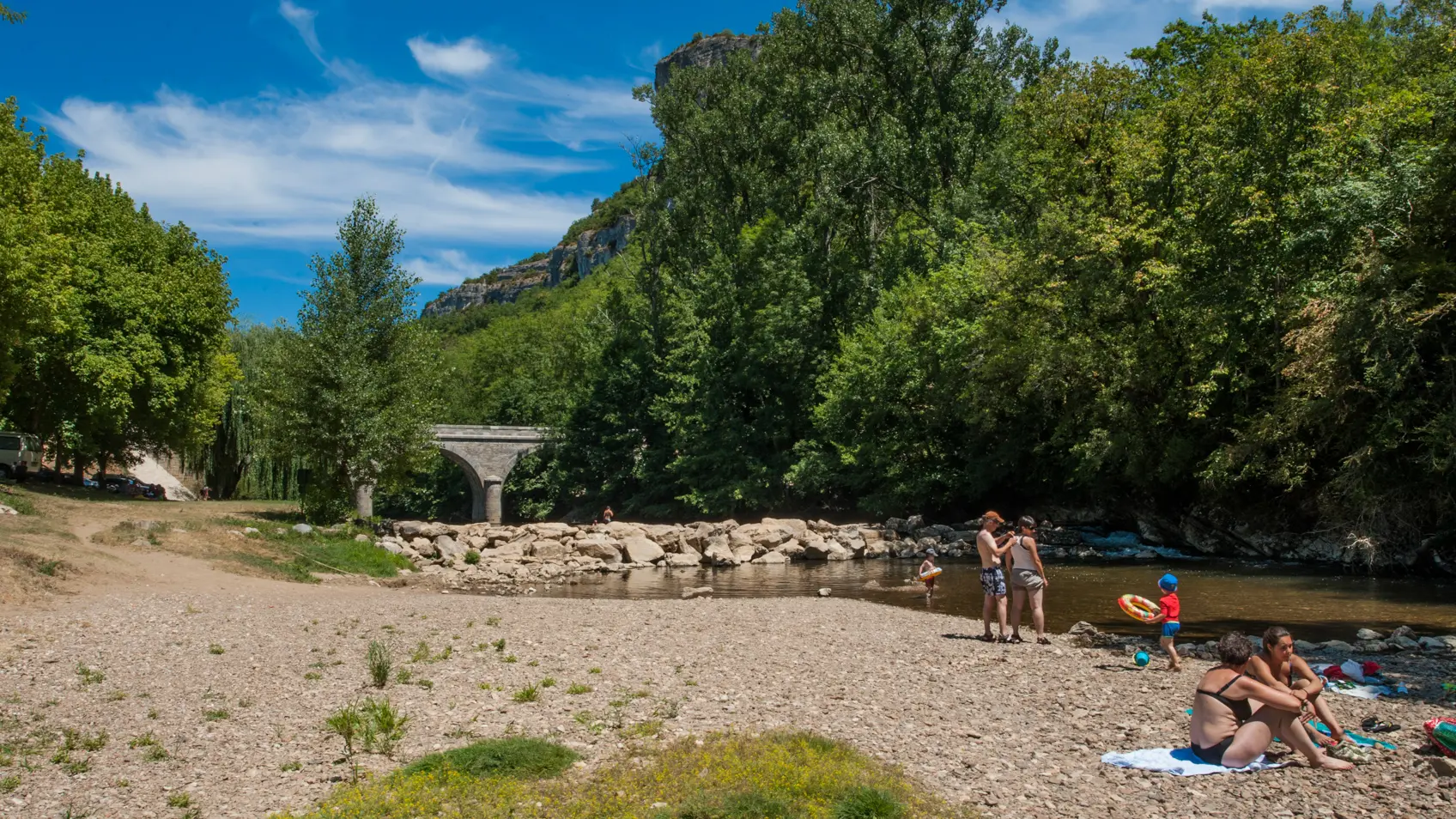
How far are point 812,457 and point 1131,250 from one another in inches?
628

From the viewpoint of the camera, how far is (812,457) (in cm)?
3922

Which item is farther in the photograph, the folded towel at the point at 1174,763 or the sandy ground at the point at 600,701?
the folded towel at the point at 1174,763

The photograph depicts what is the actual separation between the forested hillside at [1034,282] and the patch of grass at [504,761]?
59.8ft

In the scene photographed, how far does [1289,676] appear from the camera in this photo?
8.05 meters

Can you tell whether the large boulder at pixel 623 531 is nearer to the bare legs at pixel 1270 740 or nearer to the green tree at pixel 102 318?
the green tree at pixel 102 318

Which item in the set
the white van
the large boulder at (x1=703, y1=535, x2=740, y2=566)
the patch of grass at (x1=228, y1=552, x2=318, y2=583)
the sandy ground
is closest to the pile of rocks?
the large boulder at (x1=703, y1=535, x2=740, y2=566)

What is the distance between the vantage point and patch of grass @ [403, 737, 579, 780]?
7258 millimetres

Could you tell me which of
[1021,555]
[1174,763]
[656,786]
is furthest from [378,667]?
[1021,555]

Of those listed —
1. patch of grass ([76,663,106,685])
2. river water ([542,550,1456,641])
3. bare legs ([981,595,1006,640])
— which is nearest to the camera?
patch of grass ([76,663,106,685])

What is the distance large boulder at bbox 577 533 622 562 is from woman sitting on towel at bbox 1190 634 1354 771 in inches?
953

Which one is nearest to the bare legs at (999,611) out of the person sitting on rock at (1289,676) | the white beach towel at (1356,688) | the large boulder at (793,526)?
the white beach towel at (1356,688)

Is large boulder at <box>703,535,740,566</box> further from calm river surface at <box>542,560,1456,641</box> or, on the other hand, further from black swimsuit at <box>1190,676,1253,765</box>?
black swimsuit at <box>1190,676,1253,765</box>

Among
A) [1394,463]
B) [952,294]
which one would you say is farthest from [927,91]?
[1394,463]

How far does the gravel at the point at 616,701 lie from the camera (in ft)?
22.8
